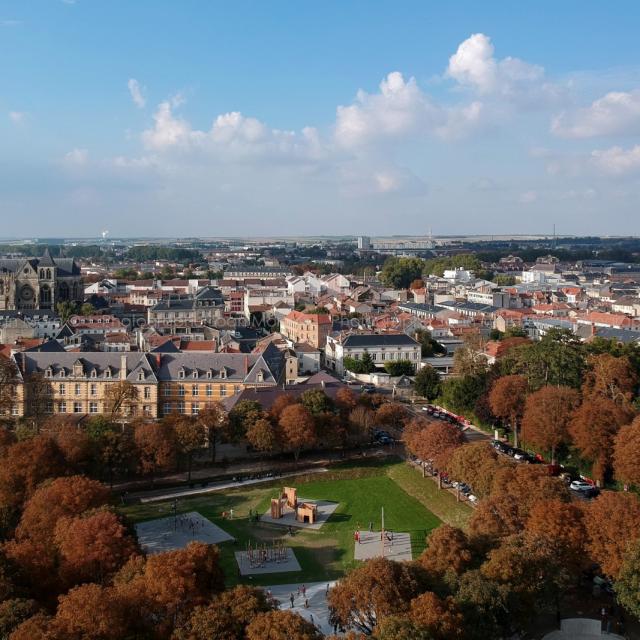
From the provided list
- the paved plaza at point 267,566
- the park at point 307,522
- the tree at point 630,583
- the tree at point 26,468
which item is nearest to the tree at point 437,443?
the park at point 307,522

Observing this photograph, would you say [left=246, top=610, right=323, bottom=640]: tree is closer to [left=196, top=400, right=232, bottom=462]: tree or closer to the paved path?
the paved path

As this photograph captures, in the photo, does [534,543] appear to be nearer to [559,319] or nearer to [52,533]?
[52,533]

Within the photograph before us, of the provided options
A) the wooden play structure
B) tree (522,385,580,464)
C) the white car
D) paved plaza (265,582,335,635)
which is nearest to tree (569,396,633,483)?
the white car

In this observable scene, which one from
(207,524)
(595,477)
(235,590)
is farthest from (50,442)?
(595,477)

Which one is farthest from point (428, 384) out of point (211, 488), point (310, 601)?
point (310, 601)

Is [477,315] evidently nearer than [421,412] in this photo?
No

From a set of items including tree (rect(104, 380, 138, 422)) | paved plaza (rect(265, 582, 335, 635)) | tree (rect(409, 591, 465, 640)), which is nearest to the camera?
tree (rect(409, 591, 465, 640))

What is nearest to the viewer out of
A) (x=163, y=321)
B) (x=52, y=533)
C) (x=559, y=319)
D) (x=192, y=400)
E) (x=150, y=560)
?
(x=150, y=560)
